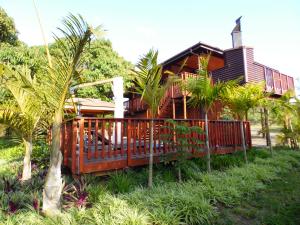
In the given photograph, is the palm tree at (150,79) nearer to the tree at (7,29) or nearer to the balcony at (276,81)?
the balcony at (276,81)

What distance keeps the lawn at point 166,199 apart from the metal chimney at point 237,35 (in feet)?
36.1

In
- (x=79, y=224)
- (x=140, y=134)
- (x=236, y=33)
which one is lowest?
(x=79, y=224)

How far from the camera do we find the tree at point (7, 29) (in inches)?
670

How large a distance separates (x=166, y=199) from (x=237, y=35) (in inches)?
557

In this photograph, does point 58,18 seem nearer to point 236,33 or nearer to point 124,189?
point 124,189

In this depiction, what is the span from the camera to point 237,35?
14453 mm

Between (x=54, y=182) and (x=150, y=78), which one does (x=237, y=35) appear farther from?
(x=54, y=182)

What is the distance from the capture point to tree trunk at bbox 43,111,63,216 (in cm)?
307

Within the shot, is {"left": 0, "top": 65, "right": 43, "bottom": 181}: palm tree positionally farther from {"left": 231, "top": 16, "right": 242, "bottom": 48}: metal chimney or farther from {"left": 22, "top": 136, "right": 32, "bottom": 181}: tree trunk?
{"left": 231, "top": 16, "right": 242, "bottom": 48}: metal chimney

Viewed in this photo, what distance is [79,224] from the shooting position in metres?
3.00

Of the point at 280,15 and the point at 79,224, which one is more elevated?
the point at 280,15

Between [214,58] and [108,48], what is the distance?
34.8 feet

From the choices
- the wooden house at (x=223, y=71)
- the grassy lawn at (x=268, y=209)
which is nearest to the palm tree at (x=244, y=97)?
the grassy lawn at (x=268, y=209)

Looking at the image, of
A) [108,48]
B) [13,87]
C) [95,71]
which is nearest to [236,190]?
[13,87]
